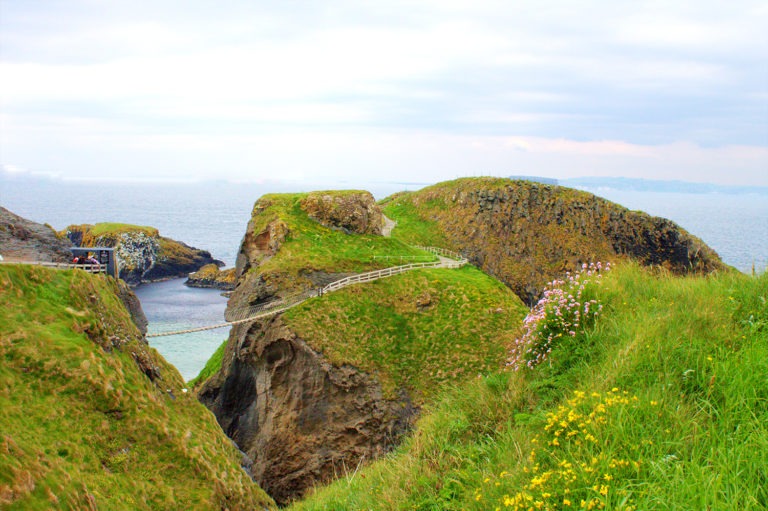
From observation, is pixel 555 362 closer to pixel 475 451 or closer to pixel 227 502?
pixel 475 451

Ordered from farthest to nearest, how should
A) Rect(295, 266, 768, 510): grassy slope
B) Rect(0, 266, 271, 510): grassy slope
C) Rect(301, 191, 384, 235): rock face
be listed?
1. Rect(301, 191, 384, 235): rock face
2. Rect(0, 266, 271, 510): grassy slope
3. Rect(295, 266, 768, 510): grassy slope

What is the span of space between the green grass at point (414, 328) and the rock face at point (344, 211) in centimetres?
780

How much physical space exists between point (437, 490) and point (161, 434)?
1053 centimetres

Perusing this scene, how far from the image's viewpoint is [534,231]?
61438mm

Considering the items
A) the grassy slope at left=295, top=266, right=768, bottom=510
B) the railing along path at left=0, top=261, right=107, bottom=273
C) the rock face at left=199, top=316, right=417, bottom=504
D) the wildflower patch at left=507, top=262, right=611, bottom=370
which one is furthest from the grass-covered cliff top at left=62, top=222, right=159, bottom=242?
the wildflower patch at left=507, top=262, right=611, bottom=370

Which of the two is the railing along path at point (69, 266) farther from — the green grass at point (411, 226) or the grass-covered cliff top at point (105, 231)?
the grass-covered cliff top at point (105, 231)

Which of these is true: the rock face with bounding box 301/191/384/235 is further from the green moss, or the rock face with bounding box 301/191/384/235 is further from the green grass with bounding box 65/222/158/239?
the green grass with bounding box 65/222/158/239

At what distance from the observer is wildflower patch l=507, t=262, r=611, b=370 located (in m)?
10.7

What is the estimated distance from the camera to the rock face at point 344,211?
4194 cm

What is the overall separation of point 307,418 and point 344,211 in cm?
1890

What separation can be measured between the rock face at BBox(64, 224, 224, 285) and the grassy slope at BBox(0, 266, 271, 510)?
77617 millimetres

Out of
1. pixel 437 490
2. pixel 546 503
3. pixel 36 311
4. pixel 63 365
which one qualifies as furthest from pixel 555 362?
pixel 36 311

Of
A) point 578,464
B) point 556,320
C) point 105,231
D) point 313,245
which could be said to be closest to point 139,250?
point 105,231

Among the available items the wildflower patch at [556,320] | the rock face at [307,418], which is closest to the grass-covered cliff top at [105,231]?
the rock face at [307,418]
